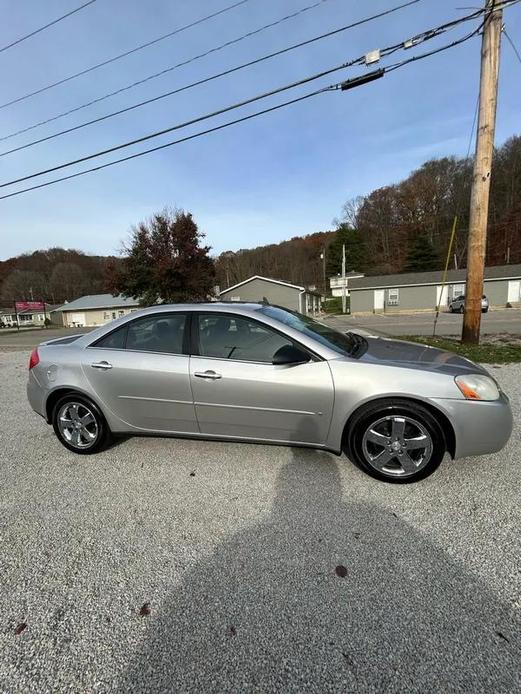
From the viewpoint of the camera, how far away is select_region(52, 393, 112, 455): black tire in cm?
335

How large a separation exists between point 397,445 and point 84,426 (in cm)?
299

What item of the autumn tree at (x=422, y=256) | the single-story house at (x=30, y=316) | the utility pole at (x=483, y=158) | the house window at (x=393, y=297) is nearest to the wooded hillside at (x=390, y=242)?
the autumn tree at (x=422, y=256)

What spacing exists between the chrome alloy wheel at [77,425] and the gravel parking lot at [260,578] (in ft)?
1.20

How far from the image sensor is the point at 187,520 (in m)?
2.43

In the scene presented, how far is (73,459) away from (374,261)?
63.0 m

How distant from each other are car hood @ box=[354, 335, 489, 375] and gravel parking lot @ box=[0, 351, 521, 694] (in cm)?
89

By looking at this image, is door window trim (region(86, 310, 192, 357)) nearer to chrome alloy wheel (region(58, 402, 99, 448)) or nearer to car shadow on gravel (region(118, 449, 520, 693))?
chrome alloy wheel (region(58, 402, 99, 448))

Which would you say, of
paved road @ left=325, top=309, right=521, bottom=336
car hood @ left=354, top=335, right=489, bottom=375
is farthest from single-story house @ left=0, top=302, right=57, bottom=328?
car hood @ left=354, top=335, right=489, bottom=375

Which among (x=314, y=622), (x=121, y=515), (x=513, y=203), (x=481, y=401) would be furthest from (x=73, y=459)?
(x=513, y=203)

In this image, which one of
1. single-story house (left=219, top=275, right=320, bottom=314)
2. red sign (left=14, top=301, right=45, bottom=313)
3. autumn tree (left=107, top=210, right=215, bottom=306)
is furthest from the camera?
red sign (left=14, top=301, right=45, bottom=313)

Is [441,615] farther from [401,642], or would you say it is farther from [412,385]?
[412,385]

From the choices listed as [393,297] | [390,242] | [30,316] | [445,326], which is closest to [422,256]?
[390,242]

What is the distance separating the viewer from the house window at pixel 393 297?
33.9 metres

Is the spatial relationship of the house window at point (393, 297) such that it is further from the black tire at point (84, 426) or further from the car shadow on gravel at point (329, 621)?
the car shadow on gravel at point (329, 621)
